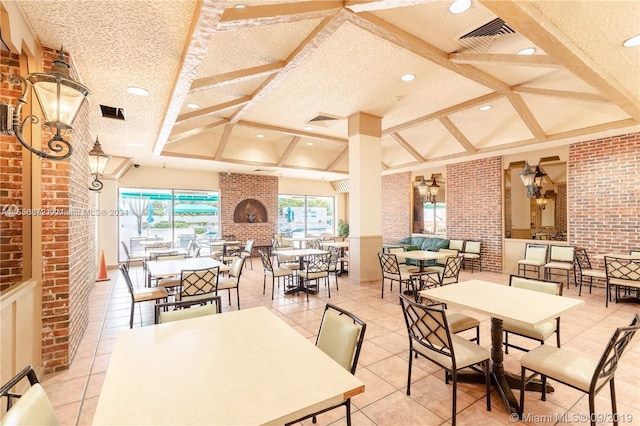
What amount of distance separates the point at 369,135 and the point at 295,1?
3.65 metres

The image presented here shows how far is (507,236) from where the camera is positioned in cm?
737

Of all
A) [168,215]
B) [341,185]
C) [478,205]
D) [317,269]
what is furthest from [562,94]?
[168,215]

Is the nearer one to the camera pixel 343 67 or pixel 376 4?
pixel 376 4

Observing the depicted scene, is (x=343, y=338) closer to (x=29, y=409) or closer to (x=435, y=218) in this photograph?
(x=29, y=409)

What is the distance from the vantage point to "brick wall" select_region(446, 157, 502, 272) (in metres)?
7.45

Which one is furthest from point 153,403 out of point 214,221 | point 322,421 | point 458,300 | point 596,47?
point 214,221

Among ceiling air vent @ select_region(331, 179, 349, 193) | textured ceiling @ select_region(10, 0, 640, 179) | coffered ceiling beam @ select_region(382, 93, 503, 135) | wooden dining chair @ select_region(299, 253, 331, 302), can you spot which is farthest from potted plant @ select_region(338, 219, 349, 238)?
wooden dining chair @ select_region(299, 253, 331, 302)

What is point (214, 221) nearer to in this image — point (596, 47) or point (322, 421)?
point (322, 421)

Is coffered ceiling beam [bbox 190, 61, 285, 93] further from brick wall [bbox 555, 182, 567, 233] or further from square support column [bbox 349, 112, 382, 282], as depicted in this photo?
brick wall [bbox 555, 182, 567, 233]

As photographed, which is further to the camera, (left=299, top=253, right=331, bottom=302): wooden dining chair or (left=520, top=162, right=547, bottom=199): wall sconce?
Result: (left=520, top=162, right=547, bottom=199): wall sconce

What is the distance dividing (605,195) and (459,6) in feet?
17.4

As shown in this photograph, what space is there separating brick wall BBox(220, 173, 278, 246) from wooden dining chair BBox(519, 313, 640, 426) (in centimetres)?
A: 901

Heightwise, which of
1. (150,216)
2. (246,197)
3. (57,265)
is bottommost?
(57,265)

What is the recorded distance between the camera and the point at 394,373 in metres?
2.69
